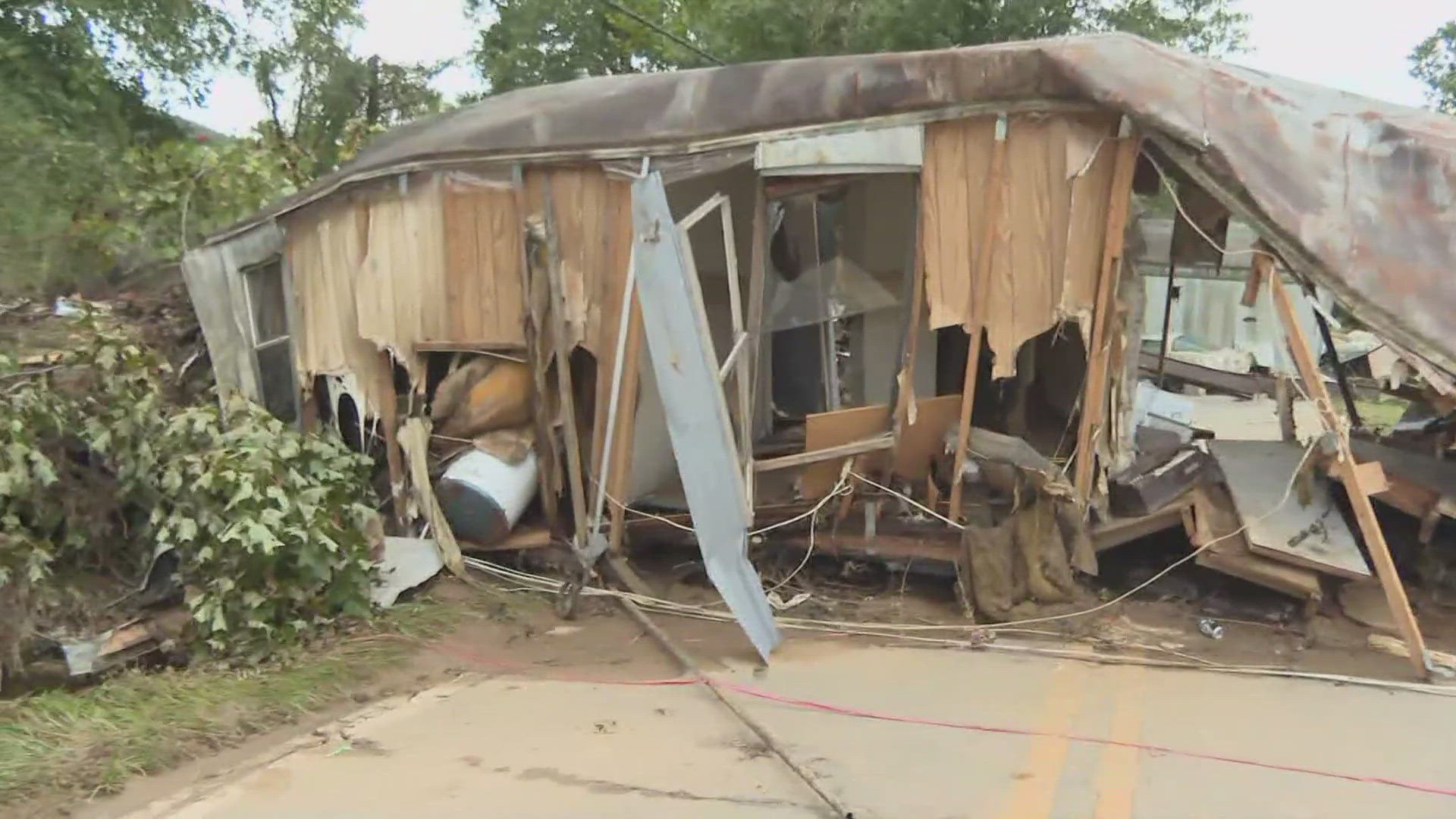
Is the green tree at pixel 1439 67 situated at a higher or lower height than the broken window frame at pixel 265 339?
higher

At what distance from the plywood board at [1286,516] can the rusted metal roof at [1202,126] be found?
1.18 meters

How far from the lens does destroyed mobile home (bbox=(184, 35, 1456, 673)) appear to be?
5609 millimetres

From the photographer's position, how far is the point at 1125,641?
5.72 m

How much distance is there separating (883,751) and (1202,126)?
3.55 metres

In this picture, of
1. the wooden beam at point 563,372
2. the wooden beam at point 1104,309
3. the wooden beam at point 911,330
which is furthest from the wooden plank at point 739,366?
the wooden beam at point 1104,309

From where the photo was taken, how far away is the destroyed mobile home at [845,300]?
18.4 ft

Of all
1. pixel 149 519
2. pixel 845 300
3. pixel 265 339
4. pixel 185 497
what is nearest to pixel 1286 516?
pixel 845 300

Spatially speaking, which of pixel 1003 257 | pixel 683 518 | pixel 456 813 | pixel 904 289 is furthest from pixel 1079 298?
pixel 456 813

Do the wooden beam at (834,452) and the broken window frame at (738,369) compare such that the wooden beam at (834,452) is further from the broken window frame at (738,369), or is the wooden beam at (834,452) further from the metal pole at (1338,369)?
the metal pole at (1338,369)

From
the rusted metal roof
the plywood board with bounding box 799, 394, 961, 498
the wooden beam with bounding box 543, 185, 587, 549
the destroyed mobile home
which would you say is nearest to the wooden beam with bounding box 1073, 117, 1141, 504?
the destroyed mobile home

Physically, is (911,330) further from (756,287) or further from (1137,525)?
(1137,525)

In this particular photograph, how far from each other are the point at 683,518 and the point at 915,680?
2.37 m

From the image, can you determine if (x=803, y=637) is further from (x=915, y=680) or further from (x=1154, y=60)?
(x=1154, y=60)

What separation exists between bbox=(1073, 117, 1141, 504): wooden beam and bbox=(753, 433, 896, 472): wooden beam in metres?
1.13
